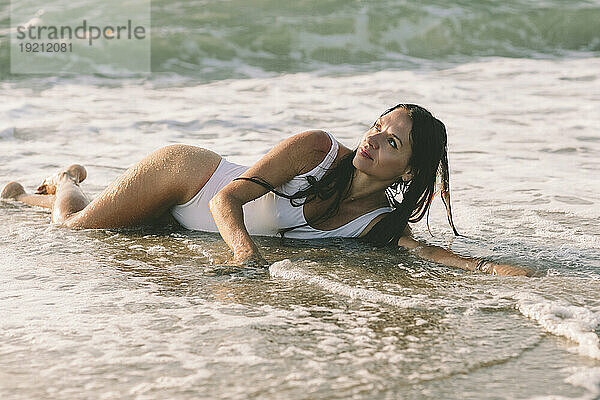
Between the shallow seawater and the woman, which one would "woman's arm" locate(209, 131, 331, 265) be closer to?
the woman

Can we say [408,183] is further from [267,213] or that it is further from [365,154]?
[267,213]

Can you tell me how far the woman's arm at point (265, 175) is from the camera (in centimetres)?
355

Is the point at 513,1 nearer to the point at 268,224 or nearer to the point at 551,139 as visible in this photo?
the point at 551,139

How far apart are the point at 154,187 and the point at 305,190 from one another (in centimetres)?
80

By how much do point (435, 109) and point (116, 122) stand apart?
10.4 ft

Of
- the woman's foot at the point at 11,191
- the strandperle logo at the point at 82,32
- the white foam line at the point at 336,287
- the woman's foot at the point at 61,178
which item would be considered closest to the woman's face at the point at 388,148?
the white foam line at the point at 336,287

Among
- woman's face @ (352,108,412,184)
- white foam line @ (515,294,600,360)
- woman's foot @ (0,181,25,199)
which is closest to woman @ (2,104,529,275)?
woman's face @ (352,108,412,184)

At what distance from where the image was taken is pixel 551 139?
6.55 metres

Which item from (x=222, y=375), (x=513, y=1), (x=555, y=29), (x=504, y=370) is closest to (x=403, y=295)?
(x=504, y=370)

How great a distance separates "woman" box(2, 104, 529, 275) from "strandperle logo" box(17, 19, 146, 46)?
7.95m

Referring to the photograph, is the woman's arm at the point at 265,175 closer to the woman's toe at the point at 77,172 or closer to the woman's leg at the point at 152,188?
the woman's leg at the point at 152,188

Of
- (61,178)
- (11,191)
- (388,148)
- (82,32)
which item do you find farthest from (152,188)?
(82,32)

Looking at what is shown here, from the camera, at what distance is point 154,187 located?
13.1 feet

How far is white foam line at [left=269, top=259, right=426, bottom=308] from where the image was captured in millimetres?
3061
